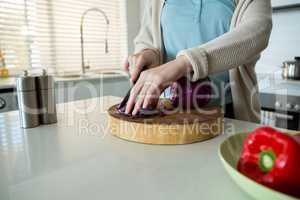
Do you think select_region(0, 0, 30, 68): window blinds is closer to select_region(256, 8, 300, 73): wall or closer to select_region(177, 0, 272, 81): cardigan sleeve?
select_region(177, 0, 272, 81): cardigan sleeve

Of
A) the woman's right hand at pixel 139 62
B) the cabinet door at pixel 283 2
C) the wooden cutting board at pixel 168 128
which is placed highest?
the cabinet door at pixel 283 2

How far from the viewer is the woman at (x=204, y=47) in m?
0.61

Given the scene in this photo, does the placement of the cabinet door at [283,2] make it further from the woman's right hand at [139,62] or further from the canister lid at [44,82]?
the canister lid at [44,82]

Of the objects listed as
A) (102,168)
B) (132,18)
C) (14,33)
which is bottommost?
(102,168)

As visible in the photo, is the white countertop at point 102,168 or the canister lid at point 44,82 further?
the canister lid at point 44,82

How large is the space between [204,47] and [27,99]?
1.68 ft

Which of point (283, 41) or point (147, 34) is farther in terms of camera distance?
point (283, 41)

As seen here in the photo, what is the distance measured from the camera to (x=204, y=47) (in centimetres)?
62

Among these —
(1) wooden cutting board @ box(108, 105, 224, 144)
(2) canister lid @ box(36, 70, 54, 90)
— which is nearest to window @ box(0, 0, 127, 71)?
(2) canister lid @ box(36, 70, 54, 90)

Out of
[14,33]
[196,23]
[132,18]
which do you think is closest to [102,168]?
[196,23]

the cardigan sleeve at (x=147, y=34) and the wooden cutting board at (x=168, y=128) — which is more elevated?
the cardigan sleeve at (x=147, y=34)

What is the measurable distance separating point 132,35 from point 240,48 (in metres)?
2.40

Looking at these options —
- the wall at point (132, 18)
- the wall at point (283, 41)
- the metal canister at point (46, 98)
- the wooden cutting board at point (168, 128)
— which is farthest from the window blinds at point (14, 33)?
A: the wall at point (283, 41)

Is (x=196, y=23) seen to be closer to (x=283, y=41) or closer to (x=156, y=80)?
(x=156, y=80)
